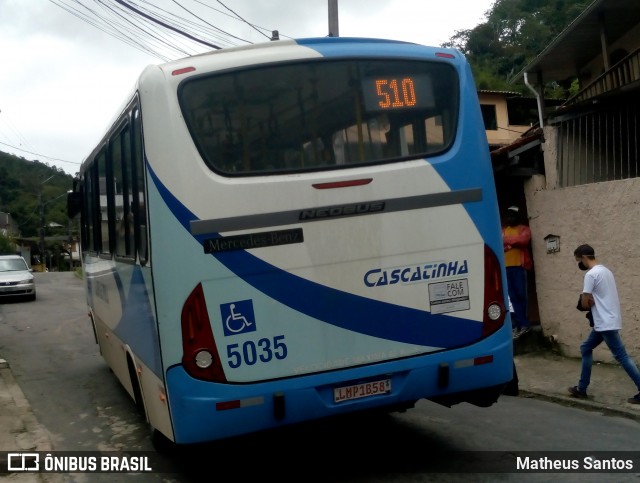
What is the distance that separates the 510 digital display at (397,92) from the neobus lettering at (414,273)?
1156 millimetres

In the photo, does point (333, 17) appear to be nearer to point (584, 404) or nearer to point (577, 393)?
point (577, 393)

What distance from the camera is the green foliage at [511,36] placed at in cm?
4809

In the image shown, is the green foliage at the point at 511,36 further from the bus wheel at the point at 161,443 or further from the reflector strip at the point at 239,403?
the reflector strip at the point at 239,403

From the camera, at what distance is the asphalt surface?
7082 millimetres

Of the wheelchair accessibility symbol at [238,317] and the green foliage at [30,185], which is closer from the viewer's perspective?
the wheelchair accessibility symbol at [238,317]

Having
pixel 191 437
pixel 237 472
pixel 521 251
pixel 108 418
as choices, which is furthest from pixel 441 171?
pixel 521 251

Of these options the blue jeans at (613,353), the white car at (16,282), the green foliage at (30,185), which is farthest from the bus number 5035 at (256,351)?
the green foliage at (30,185)

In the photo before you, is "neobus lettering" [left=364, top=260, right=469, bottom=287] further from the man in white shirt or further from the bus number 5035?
the man in white shirt

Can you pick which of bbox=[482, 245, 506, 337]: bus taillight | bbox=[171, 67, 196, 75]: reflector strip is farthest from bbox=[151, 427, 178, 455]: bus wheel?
bbox=[171, 67, 196, 75]: reflector strip

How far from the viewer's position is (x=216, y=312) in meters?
4.74

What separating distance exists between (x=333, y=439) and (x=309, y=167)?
2.84 meters

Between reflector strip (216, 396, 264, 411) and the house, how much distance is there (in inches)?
244

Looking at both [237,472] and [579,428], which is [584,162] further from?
[237,472]

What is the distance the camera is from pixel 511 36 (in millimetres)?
57312
